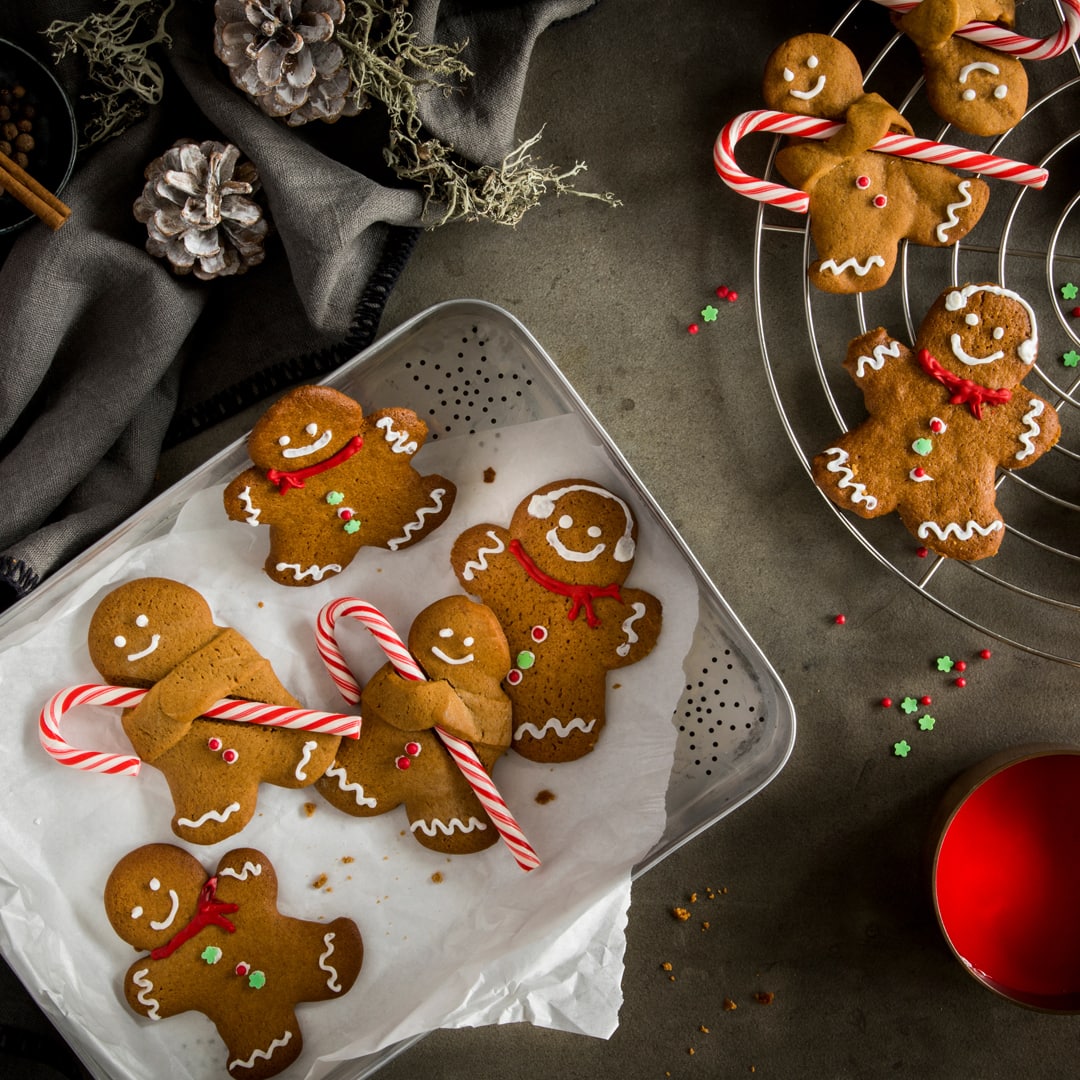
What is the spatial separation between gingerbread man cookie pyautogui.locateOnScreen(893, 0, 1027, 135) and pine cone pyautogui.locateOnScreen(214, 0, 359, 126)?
83cm

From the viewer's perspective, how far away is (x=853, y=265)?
139 centimetres

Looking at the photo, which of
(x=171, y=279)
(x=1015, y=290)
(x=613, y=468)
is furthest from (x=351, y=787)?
(x=1015, y=290)

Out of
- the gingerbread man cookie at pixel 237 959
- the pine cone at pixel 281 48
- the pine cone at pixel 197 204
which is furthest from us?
the gingerbread man cookie at pixel 237 959

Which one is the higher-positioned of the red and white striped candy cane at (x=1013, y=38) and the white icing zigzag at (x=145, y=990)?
the red and white striped candy cane at (x=1013, y=38)

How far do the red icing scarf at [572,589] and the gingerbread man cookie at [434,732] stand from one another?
10 centimetres

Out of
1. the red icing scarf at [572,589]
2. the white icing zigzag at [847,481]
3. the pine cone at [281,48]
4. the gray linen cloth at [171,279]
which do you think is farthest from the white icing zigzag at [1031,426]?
the pine cone at [281,48]

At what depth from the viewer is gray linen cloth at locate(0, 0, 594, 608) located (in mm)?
1348

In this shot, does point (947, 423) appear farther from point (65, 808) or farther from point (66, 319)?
point (65, 808)

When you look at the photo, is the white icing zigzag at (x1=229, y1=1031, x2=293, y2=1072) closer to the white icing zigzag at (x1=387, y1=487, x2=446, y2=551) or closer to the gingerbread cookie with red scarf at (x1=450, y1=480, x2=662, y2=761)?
the gingerbread cookie with red scarf at (x1=450, y1=480, x2=662, y2=761)

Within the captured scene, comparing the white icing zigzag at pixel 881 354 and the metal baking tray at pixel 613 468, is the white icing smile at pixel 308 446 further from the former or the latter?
the white icing zigzag at pixel 881 354

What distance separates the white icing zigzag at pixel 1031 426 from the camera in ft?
4.50

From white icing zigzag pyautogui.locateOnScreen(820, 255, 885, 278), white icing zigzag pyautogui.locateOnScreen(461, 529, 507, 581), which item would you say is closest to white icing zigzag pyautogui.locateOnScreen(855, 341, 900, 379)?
white icing zigzag pyautogui.locateOnScreen(820, 255, 885, 278)

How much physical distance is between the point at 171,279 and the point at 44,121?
0.28 metres

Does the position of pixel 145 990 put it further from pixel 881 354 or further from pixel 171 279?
pixel 881 354
